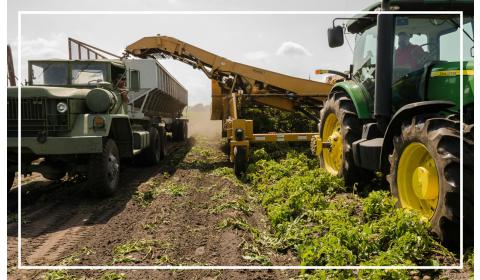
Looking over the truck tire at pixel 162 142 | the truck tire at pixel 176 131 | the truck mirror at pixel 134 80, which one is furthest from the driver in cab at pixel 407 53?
the truck tire at pixel 176 131

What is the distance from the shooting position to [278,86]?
34.3 ft

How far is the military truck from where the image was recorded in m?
6.22

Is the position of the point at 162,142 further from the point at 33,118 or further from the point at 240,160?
the point at 33,118

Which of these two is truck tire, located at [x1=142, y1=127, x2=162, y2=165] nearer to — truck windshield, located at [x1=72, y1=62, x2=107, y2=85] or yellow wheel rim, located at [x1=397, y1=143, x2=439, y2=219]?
truck windshield, located at [x1=72, y1=62, x2=107, y2=85]

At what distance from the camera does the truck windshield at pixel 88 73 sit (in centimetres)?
790

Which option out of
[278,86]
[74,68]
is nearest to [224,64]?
[278,86]

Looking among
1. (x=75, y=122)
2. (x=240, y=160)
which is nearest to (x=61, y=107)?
(x=75, y=122)

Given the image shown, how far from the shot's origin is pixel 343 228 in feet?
12.7

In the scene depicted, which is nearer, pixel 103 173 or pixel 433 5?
pixel 433 5

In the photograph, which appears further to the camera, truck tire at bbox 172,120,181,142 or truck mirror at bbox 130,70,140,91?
truck tire at bbox 172,120,181,142

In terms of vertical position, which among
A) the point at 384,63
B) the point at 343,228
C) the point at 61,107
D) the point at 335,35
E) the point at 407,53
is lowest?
the point at 343,228

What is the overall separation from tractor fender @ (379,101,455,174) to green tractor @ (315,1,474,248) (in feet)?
0.03

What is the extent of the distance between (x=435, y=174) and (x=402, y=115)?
2.62 feet

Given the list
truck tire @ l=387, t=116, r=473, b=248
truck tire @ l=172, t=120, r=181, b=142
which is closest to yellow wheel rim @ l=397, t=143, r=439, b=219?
truck tire @ l=387, t=116, r=473, b=248
